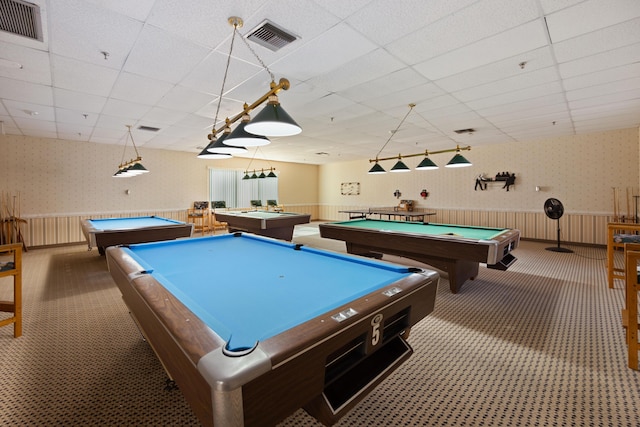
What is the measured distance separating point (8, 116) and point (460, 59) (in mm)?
7244

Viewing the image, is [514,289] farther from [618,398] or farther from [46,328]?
[46,328]

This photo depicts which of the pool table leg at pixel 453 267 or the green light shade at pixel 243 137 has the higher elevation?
the green light shade at pixel 243 137

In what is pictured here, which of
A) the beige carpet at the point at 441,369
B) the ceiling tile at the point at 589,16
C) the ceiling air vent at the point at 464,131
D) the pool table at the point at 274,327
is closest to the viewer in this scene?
the pool table at the point at 274,327

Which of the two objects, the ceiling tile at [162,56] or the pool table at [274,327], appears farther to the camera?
the ceiling tile at [162,56]

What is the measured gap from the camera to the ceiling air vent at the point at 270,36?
249 centimetres

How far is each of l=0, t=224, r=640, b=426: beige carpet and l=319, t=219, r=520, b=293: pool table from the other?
0.41m

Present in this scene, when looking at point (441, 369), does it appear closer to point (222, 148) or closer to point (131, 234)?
point (222, 148)

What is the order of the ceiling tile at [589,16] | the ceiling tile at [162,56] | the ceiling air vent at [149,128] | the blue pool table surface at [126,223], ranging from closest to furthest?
1. the ceiling tile at [589,16]
2. the ceiling tile at [162,56]
3. the blue pool table surface at [126,223]
4. the ceiling air vent at [149,128]

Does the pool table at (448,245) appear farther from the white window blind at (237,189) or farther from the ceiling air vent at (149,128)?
the white window blind at (237,189)

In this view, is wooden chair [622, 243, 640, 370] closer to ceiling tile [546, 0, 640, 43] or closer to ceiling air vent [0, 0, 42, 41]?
ceiling tile [546, 0, 640, 43]

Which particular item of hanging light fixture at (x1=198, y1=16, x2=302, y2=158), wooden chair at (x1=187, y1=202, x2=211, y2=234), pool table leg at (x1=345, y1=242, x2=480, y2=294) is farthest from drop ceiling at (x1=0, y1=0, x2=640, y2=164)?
wooden chair at (x1=187, y1=202, x2=211, y2=234)

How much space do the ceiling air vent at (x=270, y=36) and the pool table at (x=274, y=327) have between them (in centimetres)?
201

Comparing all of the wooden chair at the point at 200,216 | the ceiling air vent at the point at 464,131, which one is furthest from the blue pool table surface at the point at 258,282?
the wooden chair at the point at 200,216

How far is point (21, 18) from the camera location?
7.64ft
